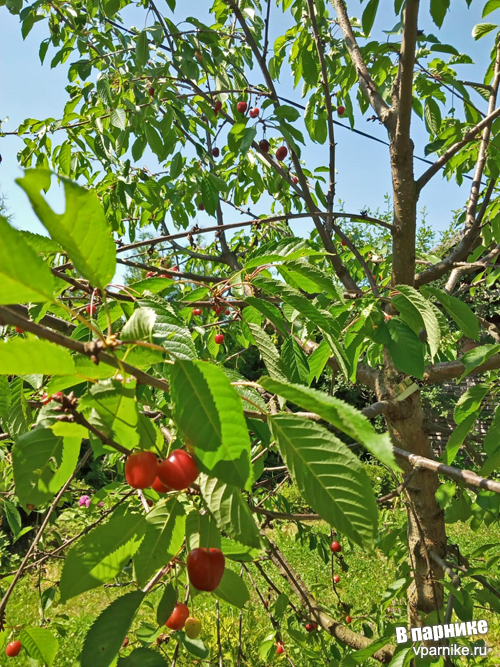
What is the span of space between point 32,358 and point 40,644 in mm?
1039

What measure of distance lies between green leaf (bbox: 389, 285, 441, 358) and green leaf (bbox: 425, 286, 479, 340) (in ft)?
0.36

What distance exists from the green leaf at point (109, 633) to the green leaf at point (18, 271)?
A: 432 millimetres

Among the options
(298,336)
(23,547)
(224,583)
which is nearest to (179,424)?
(224,583)

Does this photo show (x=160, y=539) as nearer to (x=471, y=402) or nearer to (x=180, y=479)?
(x=180, y=479)

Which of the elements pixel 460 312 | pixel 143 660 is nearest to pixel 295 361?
pixel 460 312

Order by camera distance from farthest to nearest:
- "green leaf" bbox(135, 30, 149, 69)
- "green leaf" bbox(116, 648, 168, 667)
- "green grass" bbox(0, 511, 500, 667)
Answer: "green grass" bbox(0, 511, 500, 667), "green leaf" bbox(135, 30, 149, 69), "green leaf" bbox(116, 648, 168, 667)

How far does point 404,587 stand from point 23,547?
21.2 ft

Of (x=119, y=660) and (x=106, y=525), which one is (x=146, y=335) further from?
(x=119, y=660)

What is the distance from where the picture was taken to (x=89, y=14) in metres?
2.31

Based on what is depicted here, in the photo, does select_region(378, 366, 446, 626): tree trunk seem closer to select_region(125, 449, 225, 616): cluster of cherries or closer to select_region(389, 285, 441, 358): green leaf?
select_region(389, 285, 441, 358): green leaf

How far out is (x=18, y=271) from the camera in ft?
1.31

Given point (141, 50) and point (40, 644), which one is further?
point (141, 50)

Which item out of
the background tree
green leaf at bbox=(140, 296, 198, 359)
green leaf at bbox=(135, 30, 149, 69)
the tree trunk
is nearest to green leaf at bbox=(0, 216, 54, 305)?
the background tree

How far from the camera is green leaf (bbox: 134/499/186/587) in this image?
586mm
